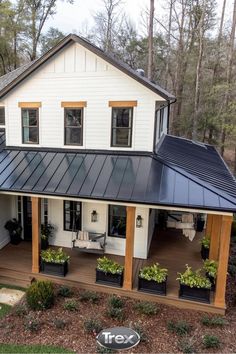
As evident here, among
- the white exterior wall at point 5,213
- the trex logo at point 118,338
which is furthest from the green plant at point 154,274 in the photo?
the white exterior wall at point 5,213

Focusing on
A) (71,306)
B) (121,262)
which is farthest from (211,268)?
(71,306)

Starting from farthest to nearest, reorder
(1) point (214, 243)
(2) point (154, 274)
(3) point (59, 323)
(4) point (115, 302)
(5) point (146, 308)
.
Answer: (1) point (214, 243), (2) point (154, 274), (4) point (115, 302), (5) point (146, 308), (3) point (59, 323)

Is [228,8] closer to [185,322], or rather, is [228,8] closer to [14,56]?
[14,56]

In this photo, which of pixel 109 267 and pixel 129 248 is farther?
pixel 109 267

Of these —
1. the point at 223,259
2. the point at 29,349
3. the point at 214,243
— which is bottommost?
the point at 29,349

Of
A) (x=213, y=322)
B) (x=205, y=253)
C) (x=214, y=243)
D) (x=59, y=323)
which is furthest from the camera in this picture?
(x=205, y=253)

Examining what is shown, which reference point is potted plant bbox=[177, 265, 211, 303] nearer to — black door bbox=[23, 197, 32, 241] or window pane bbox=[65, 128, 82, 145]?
window pane bbox=[65, 128, 82, 145]

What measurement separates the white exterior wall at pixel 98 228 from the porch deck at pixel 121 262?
1.00 feet

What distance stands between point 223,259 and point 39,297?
4779 mm

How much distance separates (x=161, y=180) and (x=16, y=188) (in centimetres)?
420

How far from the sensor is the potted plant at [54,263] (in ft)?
28.0

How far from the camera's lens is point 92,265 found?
9375 millimetres

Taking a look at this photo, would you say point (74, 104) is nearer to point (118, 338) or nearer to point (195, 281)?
point (195, 281)

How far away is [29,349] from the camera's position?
6.12m
